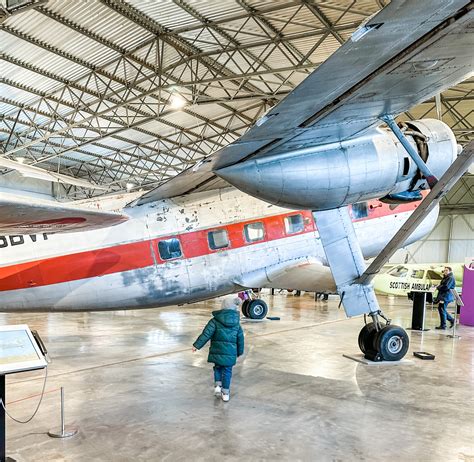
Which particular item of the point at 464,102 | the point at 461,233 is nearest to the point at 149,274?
the point at 464,102

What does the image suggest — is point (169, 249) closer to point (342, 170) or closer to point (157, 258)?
point (157, 258)

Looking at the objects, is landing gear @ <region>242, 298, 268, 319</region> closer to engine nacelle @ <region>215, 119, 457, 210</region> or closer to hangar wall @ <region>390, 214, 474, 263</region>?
engine nacelle @ <region>215, 119, 457, 210</region>

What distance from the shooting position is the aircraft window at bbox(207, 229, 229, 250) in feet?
32.4

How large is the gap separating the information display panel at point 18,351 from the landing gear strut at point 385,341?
20.2ft

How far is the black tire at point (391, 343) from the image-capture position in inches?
333

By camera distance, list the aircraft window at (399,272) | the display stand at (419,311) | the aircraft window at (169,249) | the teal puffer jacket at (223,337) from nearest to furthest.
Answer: the teal puffer jacket at (223,337) → the aircraft window at (169,249) → the display stand at (419,311) → the aircraft window at (399,272)

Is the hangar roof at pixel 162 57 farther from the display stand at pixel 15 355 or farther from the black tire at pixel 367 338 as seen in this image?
the display stand at pixel 15 355

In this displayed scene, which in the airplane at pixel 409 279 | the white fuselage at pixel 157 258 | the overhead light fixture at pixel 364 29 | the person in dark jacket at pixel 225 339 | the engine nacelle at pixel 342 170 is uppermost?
the overhead light fixture at pixel 364 29

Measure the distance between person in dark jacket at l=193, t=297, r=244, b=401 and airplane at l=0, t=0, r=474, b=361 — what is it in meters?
1.85

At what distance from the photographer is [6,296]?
27.4 feet

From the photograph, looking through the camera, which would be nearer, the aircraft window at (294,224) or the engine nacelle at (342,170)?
the engine nacelle at (342,170)

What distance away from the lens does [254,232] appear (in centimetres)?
1036

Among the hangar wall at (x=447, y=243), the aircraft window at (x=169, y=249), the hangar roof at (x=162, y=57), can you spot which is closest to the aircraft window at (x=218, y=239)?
the aircraft window at (x=169, y=249)

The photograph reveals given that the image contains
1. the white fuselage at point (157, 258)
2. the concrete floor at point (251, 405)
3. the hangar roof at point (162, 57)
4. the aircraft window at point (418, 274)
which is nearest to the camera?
the concrete floor at point (251, 405)
